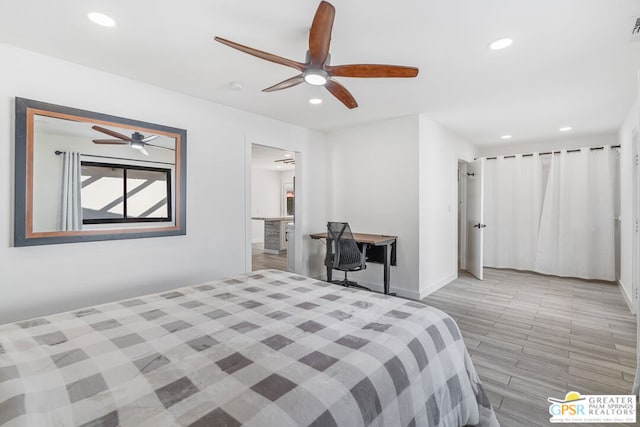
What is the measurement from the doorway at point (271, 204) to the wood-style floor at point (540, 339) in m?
4.10

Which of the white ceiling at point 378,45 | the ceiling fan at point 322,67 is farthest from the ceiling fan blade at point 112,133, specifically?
the ceiling fan at point 322,67

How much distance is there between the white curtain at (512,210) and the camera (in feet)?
17.4

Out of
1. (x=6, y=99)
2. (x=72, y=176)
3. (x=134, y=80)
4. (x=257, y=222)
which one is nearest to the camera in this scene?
(x=6, y=99)

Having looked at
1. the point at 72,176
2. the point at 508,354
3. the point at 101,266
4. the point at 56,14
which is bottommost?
the point at 508,354

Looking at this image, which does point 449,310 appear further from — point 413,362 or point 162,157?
point 162,157

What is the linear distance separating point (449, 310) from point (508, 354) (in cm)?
101

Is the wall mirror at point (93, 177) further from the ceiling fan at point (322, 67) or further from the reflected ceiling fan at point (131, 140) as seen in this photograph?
the ceiling fan at point (322, 67)

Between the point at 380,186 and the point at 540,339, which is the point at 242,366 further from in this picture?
the point at 380,186

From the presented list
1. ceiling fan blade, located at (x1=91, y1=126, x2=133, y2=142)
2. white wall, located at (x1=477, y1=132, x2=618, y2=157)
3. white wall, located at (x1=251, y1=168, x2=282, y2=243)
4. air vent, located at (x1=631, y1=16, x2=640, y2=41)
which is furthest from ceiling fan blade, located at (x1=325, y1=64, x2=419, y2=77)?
white wall, located at (x1=251, y1=168, x2=282, y2=243)

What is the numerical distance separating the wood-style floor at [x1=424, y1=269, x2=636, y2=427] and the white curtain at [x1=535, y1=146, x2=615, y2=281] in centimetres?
40

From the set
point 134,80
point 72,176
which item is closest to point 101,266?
point 72,176

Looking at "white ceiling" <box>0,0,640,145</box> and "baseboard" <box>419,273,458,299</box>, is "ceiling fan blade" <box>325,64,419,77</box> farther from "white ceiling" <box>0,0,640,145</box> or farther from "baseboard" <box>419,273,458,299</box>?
"baseboard" <box>419,273,458,299</box>

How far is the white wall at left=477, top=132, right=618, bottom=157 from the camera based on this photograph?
4.82 m

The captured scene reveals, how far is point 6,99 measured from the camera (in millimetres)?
2127
